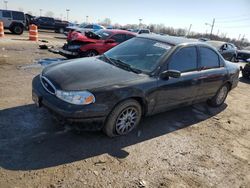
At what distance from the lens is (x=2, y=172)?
3158mm

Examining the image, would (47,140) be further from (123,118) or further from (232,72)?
(232,72)

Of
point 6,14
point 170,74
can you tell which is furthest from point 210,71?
point 6,14

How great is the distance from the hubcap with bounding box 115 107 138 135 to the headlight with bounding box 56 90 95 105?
0.67 metres

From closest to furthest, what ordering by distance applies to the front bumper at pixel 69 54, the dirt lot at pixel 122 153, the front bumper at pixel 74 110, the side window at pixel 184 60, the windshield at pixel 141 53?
the dirt lot at pixel 122 153 < the front bumper at pixel 74 110 < the windshield at pixel 141 53 < the side window at pixel 184 60 < the front bumper at pixel 69 54

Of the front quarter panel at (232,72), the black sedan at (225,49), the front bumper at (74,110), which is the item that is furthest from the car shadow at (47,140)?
the black sedan at (225,49)

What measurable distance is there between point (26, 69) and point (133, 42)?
423cm

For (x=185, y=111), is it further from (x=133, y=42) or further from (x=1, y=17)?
(x=1, y=17)

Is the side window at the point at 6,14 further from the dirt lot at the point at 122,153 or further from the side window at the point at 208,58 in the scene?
the side window at the point at 208,58

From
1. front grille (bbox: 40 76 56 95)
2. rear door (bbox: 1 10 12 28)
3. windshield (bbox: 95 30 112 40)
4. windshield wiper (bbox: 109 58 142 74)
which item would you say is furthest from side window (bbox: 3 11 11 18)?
front grille (bbox: 40 76 56 95)

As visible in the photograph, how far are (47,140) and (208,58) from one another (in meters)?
3.97

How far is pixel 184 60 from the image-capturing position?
202 inches

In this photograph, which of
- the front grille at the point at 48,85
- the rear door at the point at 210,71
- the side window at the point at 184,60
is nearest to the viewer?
the front grille at the point at 48,85

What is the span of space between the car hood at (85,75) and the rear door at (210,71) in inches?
73.4

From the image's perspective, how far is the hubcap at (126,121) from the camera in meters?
4.28
